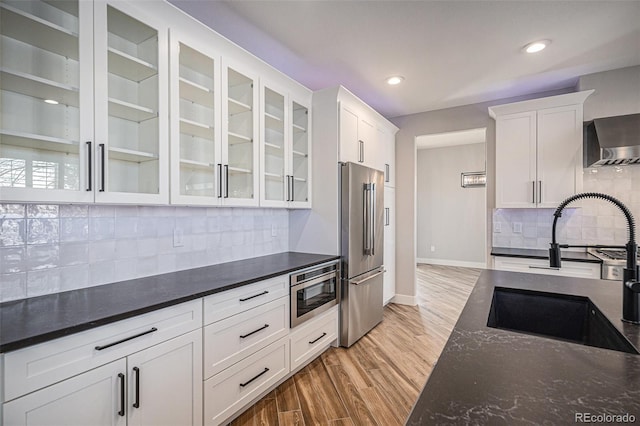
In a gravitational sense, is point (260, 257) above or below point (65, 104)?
below

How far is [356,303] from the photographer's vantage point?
3.08 m

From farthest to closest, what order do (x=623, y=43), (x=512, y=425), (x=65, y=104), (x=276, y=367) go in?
(x=623, y=43) < (x=276, y=367) < (x=65, y=104) < (x=512, y=425)

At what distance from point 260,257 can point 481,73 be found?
2.89 metres

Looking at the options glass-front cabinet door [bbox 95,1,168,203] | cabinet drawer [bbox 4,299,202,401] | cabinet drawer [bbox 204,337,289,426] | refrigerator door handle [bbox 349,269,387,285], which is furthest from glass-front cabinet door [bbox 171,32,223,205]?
refrigerator door handle [bbox 349,269,387,285]

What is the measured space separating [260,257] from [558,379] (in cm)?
240

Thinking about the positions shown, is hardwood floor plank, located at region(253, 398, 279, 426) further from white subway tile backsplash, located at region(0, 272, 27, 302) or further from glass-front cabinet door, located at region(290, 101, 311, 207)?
glass-front cabinet door, located at region(290, 101, 311, 207)

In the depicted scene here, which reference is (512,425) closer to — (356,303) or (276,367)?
(276,367)

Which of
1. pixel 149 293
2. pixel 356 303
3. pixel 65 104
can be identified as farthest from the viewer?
pixel 356 303

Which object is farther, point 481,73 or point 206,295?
point 481,73

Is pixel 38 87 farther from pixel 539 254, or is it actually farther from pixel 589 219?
pixel 589 219

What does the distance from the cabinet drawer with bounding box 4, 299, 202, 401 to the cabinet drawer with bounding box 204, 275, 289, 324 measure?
13 cm

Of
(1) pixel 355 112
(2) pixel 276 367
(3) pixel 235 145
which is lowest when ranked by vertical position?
(2) pixel 276 367

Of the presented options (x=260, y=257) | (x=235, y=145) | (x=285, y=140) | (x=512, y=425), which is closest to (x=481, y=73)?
(x=285, y=140)

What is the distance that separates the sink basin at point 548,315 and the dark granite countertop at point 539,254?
75.1 inches
